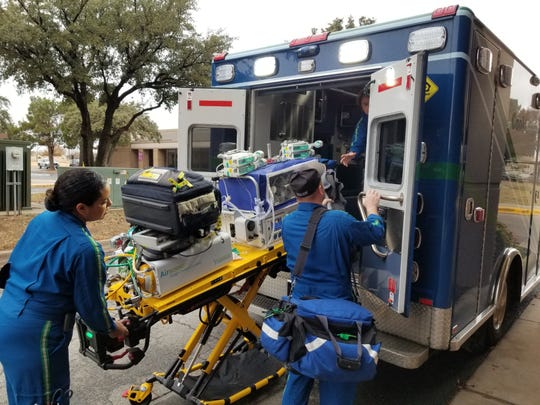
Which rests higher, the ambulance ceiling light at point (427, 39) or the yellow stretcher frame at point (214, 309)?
the ambulance ceiling light at point (427, 39)

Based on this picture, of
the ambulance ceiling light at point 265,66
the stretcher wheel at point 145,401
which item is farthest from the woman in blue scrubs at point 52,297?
the ambulance ceiling light at point 265,66

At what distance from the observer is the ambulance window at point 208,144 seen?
4719mm

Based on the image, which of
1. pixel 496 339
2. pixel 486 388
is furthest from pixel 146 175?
pixel 496 339

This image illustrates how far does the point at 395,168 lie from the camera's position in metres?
3.24

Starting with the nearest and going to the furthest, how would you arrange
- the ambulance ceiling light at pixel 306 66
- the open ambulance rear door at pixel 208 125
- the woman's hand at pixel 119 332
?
1. the woman's hand at pixel 119 332
2. the ambulance ceiling light at pixel 306 66
3. the open ambulance rear door at pixel 208 125

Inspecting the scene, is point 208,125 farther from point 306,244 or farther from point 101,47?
point 101,47

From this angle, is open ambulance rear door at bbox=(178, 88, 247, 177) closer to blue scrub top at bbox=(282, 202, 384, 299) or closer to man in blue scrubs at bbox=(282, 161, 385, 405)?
man in blue scrubs at bbox=(282, 161, 385, 405)

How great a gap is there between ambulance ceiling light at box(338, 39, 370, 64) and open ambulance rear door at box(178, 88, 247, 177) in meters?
1.14

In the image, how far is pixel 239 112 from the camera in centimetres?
446

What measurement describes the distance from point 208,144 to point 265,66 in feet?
3.46

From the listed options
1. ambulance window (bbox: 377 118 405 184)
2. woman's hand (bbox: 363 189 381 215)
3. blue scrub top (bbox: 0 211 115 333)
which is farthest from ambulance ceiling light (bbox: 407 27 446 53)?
blue scrub top (bbox: 0 211 115 333)

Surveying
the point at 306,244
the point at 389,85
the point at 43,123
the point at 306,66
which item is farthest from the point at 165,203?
the point at 43,123

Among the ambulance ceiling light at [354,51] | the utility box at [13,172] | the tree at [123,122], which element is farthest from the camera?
the tree at [123,122]

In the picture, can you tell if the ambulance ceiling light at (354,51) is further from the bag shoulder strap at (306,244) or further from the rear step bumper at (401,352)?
the rear step bumper at (401,352)
